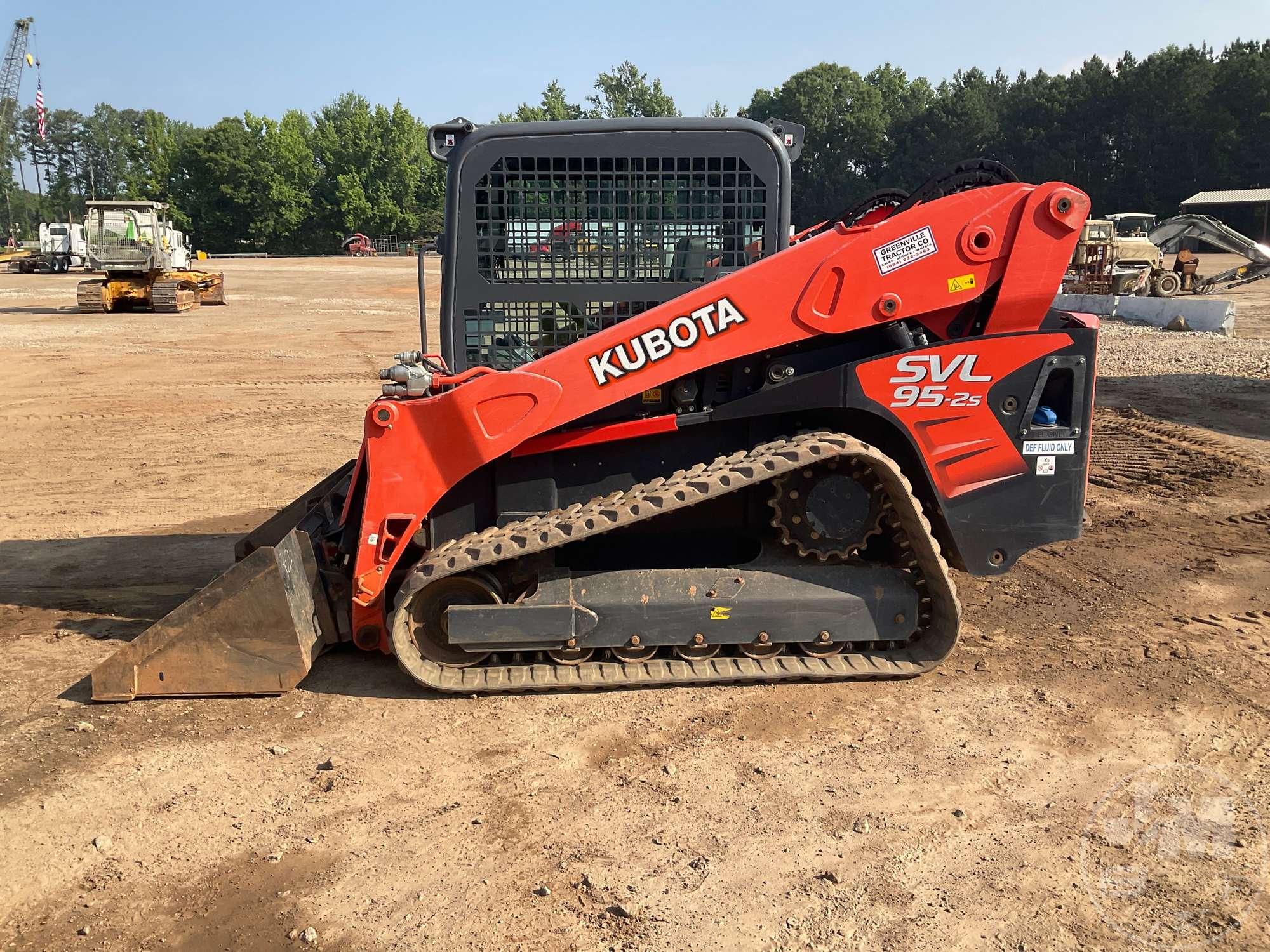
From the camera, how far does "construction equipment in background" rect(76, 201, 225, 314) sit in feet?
78.9

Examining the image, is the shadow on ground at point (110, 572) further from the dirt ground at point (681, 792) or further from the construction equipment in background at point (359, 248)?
the construction equipment in background at point (359, 248)

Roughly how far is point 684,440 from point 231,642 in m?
2.20

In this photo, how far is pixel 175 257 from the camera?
26.8m

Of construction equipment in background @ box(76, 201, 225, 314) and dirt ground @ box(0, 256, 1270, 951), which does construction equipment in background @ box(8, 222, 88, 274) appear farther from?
dirt ground @ box(0, 256, 1270, 951)

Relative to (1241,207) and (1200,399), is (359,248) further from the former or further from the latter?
(1200,399)

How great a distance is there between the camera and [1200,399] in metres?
11.5

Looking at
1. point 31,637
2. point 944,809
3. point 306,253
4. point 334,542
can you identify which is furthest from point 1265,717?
point 306,253

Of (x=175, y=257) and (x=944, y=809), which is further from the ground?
(x=175, y=257)

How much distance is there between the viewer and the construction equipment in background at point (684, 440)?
4289 mm

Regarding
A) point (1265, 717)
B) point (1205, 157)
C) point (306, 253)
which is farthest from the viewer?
point (306, 253)

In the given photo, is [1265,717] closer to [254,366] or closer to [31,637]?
[31,637]

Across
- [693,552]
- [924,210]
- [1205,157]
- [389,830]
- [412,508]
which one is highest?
[1205,157]

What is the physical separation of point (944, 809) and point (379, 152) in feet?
269

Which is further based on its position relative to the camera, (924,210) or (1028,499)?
(1028,499)
